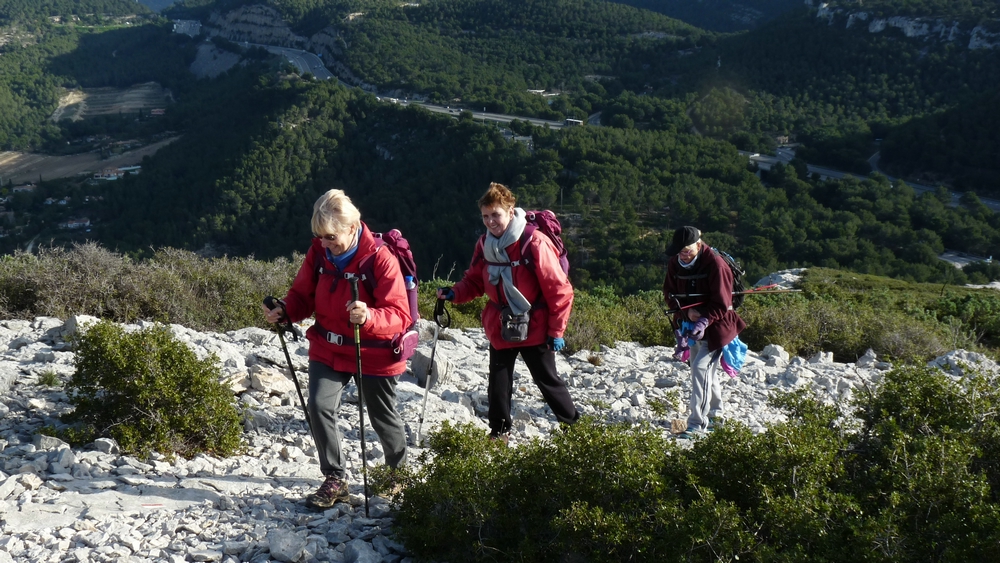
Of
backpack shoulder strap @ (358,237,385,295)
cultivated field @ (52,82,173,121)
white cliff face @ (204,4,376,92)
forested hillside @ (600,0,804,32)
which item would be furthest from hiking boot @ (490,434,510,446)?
forested hillside @ (600,0,804,32)

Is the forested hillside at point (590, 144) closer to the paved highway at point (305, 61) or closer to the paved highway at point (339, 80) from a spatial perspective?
the paved highway at point (339, 80)

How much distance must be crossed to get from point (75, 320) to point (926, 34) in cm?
6667

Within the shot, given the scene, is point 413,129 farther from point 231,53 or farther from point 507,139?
point 231,53

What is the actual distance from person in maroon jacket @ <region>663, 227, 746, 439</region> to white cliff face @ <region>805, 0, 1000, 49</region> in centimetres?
6313

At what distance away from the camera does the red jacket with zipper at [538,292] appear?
4367mm

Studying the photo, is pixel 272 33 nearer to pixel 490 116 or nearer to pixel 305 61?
pixel 305 61

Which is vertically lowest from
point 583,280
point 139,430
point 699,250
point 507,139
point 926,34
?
point 583,280

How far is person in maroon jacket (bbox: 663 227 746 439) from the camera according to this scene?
524 cm

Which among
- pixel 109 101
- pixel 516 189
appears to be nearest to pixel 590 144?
pixel 516 189

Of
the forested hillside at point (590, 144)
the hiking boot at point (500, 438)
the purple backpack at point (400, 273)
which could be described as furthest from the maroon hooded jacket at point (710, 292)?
the forested hillside at point (590, 144)

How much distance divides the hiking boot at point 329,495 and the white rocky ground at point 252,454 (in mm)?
53

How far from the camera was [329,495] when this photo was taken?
156 inches

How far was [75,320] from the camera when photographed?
6.29m

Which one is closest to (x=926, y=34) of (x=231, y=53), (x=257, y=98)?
(x=257, y=98)
